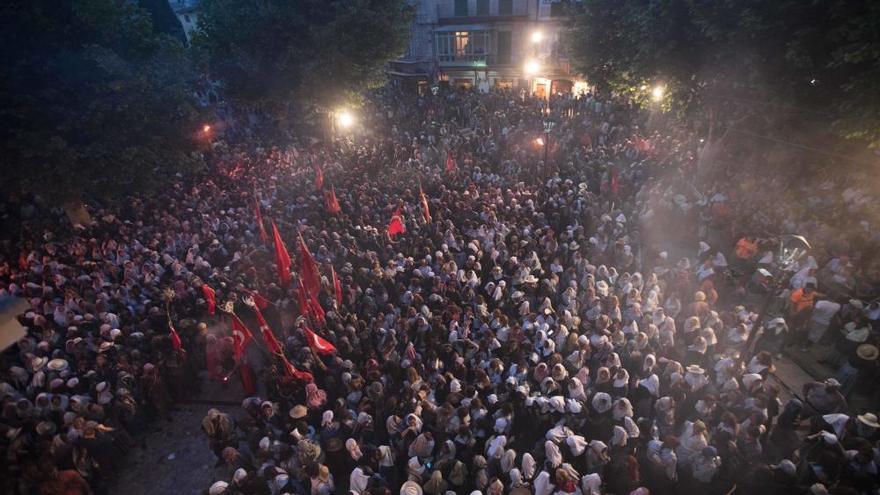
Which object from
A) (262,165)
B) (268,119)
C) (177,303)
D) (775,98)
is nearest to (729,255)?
(775,98)

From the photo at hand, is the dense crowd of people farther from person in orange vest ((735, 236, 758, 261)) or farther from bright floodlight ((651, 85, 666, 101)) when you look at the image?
bright floodlight ((651, 85, 666, 101))

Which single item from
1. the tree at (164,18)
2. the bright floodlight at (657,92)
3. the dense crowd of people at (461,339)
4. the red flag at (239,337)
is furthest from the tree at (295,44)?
the tree at (164,18)

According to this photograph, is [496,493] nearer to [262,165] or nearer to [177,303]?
[177,303]

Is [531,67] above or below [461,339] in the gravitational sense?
above

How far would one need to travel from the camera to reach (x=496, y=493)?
6.11 meters

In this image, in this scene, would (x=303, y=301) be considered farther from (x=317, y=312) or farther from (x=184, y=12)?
(x=184, y=12)

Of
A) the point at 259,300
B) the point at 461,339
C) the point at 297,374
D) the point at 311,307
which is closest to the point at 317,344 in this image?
the point at 297,374

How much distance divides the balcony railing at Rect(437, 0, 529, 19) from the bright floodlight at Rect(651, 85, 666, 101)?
1884cm

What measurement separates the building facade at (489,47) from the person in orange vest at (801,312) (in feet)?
93.0

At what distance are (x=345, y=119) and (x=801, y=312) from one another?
22.2 m

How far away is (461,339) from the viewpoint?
29.8ft

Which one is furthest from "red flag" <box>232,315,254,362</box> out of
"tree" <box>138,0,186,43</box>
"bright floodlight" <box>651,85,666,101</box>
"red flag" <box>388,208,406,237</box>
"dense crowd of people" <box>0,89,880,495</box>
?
"tree" <box>138,0,186,43</box>

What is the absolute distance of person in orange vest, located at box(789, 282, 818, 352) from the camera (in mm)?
10094

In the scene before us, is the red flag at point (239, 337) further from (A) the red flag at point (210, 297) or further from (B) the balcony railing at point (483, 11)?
(B) the balcony railing at point (483, 11)
